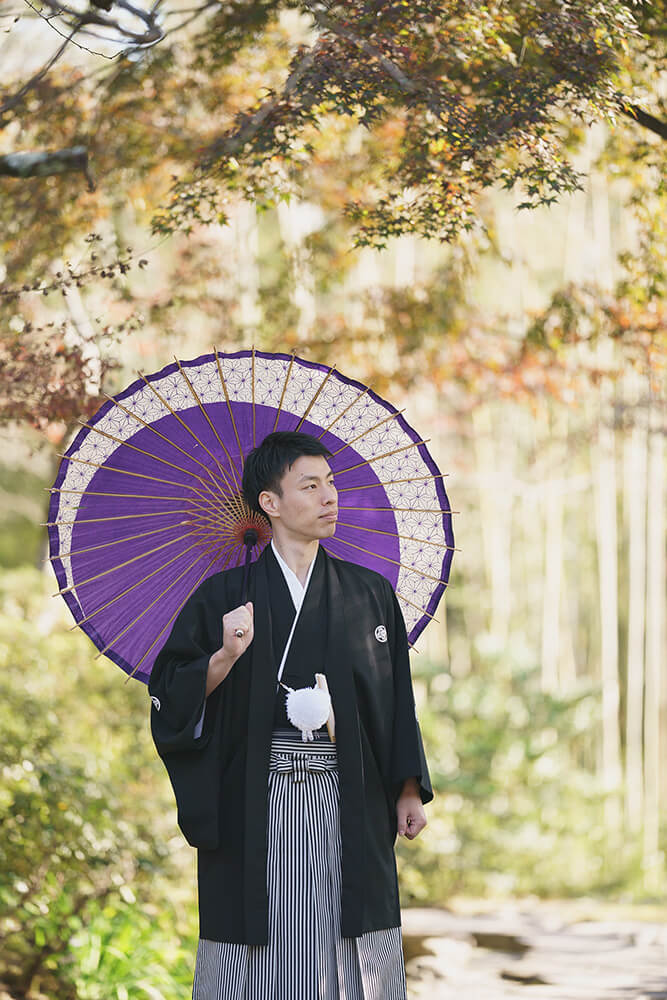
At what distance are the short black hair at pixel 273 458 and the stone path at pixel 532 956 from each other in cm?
300

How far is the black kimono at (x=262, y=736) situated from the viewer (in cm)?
221

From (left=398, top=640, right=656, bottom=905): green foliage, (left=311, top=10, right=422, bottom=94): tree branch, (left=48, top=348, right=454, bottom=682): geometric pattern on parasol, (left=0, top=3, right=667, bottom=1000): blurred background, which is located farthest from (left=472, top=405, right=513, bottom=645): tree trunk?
(left=48, top=348, right=454, bottom=682): geometric pattern on parasol

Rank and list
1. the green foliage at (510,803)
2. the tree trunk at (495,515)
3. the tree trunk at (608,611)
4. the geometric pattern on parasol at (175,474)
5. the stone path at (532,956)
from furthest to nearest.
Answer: the tree trunk at (495,515), the tree trunk at (608,611), the green foliage at (510,803), the stone path at (532,956), the geometric pattern on parasol at (175,474)

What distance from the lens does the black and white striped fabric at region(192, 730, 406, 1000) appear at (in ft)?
7.19

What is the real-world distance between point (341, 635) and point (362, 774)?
0.95 ft

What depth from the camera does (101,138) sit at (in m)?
4.41

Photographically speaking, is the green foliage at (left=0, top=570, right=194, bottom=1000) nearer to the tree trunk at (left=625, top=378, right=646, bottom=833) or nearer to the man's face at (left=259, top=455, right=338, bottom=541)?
the man's face at (left=259, top=455, right=338, bottom=541)

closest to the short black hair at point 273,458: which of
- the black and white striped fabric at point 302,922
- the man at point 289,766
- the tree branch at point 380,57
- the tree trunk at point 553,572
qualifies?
the man at point 289,766

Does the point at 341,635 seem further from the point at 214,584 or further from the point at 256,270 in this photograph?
the point at 256,270

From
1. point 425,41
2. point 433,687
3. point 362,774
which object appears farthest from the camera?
point 433,687

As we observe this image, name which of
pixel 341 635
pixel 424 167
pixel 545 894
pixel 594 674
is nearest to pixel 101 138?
pixel 424 167

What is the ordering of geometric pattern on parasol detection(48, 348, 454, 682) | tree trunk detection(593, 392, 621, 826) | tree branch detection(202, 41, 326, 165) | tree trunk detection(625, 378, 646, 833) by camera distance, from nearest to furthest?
geometric pattern on parasol detection(48, 348, 454, 682) → tree branch detection(202, 41, 326, 165) → tree trunk detection(625, 378, 646, 833) → tree trunk detection(593, 392, 621, 826)

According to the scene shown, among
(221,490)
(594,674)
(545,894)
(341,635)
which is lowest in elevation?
(545,894)

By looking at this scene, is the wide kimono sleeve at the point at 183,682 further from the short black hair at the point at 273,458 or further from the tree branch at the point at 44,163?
the tree branch at the point at 44,163
